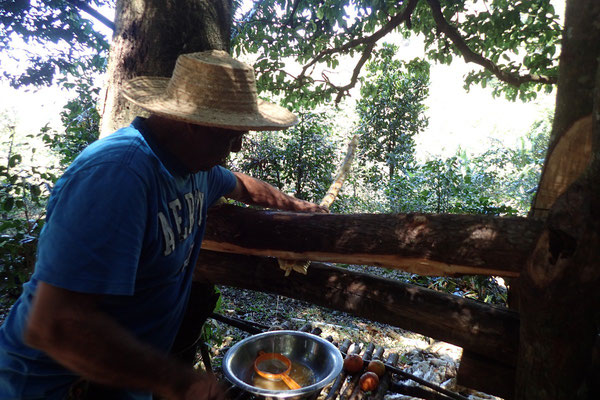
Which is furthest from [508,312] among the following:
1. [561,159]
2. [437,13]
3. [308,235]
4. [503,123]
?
[503,123]

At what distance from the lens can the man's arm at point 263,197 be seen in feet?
7.27

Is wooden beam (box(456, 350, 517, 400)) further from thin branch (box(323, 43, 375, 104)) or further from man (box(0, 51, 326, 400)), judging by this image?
thin branch (box(323, 43, 375, 104))

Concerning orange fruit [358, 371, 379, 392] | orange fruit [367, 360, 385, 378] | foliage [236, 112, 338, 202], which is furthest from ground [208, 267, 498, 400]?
foliage [236, 112, 338, 202]

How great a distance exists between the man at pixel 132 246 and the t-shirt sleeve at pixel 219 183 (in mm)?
138

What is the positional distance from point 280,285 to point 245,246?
366 millimetres

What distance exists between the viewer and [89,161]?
40.0 inches

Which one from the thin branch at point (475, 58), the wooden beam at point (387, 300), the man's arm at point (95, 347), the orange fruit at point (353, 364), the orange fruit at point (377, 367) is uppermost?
the thin branch at point (475, 58)

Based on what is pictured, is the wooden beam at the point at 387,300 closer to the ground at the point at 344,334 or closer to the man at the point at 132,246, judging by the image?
the man at the point at 132,246

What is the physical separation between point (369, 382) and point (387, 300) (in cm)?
119

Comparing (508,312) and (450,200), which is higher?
(508,312)

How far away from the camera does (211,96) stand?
4.24ft

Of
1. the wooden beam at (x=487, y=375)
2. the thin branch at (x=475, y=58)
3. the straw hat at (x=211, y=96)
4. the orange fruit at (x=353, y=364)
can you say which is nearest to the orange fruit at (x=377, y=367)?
the orange fruit at (x=353, y=364)

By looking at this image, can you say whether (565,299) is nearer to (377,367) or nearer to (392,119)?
(377,367)

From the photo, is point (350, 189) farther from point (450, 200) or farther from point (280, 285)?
point (280, 285)
